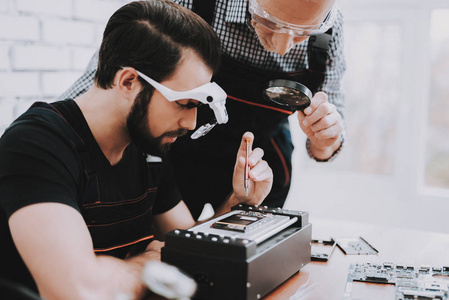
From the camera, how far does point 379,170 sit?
3246mm

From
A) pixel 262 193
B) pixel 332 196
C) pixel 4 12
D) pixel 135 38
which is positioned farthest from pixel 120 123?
pixel 332 196

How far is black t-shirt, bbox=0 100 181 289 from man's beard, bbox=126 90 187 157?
0.09 m

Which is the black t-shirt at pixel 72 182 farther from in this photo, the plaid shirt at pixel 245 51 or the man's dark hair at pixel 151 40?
the plaid shirt at pixel 245 51

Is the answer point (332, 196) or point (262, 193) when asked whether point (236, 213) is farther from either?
point (332, 196)

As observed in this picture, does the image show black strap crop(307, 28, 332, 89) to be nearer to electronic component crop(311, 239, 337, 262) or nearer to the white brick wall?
electronic component crop(311, 239, 337, 262)

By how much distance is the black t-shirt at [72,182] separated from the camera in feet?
3.82

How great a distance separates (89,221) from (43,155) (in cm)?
25

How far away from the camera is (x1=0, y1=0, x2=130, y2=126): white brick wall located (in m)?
1.85

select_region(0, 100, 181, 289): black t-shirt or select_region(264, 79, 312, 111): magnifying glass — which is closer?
select_region(0, 100, 181, 289): black t-shirt

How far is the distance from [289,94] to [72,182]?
723mm

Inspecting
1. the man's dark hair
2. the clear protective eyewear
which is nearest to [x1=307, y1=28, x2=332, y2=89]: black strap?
the clear protective eyewear

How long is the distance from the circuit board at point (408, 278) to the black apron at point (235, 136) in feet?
2.10

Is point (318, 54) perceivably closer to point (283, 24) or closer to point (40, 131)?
point (283, 24)

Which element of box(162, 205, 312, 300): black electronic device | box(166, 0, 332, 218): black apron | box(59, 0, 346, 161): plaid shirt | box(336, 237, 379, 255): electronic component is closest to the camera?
box(162, 205, 312, 300): black electronic device
